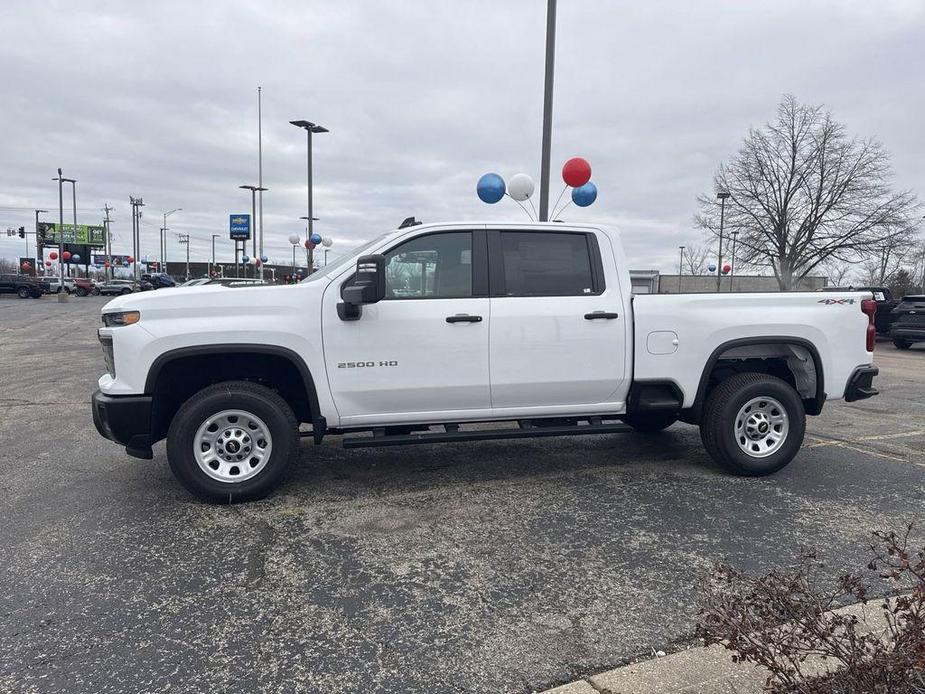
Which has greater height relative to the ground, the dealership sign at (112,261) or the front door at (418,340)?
the dealership sign at (112,261)

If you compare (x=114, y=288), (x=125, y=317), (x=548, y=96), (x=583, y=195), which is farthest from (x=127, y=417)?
(x=114, y=288)

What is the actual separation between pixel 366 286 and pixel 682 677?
2.86 meters

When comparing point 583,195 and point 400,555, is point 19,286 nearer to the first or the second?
point 583,195

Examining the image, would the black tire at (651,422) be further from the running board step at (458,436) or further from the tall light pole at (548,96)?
the tall light pole at (548,96)

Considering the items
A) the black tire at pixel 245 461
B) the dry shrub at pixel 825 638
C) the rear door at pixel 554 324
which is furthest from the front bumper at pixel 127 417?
the dry shrub at pixel 825 638

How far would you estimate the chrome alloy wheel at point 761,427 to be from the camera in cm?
528

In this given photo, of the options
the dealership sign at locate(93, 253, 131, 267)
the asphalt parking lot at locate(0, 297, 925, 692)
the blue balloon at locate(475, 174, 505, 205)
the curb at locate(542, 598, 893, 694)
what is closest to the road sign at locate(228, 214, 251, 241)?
the blue balloon at locate(475, 174, 505, 205)

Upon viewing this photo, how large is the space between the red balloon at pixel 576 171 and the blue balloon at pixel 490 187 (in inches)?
49.6

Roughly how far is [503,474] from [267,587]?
95.1 inches

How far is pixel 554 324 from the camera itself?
492 cm

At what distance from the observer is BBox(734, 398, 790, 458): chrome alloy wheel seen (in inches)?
208

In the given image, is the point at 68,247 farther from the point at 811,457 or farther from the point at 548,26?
the point at 811,457

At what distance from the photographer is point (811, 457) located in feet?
19.6

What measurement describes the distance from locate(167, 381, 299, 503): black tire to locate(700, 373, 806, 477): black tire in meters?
3.20
